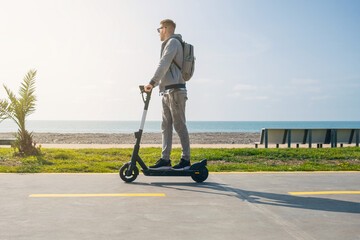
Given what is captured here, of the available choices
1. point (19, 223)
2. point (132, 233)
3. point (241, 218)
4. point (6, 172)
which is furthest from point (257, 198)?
point (6, 172)

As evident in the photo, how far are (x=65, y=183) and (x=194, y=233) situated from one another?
302cm

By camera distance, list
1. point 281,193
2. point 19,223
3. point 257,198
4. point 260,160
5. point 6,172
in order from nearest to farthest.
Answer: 1. point 19,223
2. point 257,198
3. point 281,193
4. point 6,172
5. point 260,160

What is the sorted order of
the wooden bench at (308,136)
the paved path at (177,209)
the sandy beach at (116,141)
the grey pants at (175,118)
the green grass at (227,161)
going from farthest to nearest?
1. the sandy beach at (116,141)
2. the wooden bench at (308,136)
3. the green grass at (227,161)
4. the grey pants at (175,118)
5. the paved path at (177,209)

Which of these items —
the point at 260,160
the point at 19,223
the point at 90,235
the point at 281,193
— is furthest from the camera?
the point at 260,160

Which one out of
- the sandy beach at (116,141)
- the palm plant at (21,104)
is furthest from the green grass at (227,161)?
the sandy beach at (116,141)

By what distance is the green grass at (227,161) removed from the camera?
775cm

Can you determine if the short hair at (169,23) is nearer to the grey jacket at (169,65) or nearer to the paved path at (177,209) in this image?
the grey jacket at (169,65)

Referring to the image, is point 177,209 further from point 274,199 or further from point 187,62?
point 187,62

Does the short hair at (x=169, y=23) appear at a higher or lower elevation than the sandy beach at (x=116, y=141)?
higher

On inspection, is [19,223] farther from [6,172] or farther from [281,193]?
[6,172]

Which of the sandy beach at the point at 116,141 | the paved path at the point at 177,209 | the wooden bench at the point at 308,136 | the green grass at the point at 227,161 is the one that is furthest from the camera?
the sandy beach at the point at 116,141

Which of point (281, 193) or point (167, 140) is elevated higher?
point (167, 140)

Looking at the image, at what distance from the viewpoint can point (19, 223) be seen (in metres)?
3.66

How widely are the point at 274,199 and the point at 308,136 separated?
A: 38.1 ft
